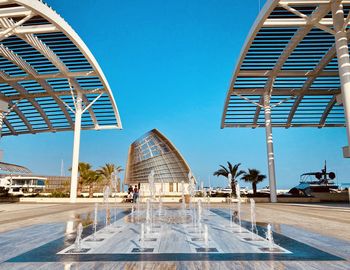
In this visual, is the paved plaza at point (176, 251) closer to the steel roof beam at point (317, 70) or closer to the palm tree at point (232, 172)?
the steel roof beam at point (317, 70)

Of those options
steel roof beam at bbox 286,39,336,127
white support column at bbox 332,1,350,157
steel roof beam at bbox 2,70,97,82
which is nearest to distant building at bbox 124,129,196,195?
steel roof beam at bbox 286,39,336,127

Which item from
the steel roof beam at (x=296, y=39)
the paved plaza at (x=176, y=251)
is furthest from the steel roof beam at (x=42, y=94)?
the paved plaza at (x=176, y=251)

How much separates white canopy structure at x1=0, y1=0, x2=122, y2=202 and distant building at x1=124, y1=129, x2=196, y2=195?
11803 millimetres

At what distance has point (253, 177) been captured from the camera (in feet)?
110

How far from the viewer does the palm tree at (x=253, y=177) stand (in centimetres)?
3341

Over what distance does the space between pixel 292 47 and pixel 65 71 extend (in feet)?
61.9

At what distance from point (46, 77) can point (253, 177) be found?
80.7 feet

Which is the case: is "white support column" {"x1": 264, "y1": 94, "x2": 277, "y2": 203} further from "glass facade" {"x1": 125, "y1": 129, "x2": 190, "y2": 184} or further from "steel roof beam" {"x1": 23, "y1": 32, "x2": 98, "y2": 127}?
"steel roof beam" {"x1": 23, "y1": 32, "x2": 98, "y2": 127}

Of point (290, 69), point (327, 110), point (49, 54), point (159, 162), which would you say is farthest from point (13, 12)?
point (327, 110)

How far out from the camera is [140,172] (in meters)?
47.4

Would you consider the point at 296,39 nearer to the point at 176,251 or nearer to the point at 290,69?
the point at 290,69

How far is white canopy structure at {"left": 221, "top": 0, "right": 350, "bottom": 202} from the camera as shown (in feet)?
54.1

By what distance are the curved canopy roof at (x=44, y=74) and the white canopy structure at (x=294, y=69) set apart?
13151 mm

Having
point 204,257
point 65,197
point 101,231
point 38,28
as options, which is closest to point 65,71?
point 38,28
